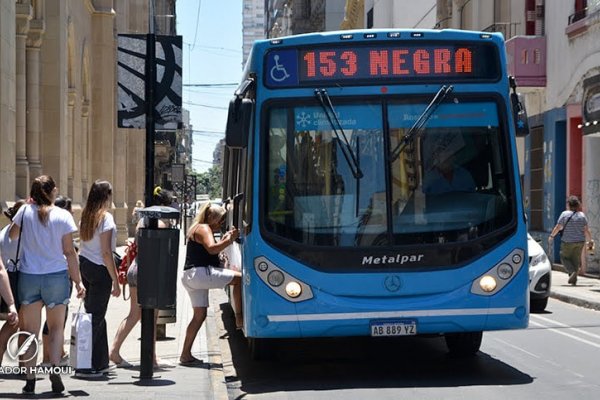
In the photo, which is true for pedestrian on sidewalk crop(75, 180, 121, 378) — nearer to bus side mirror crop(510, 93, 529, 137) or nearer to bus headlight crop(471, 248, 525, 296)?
bus headlight crop(471, 248, 525, 296)

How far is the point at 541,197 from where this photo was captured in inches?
1169

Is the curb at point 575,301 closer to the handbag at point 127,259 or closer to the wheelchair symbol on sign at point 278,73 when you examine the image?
the handbag at point 127,259

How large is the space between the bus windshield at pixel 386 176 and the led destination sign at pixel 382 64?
10.2 inches

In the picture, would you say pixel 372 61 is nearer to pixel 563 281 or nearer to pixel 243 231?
pixel 243 231

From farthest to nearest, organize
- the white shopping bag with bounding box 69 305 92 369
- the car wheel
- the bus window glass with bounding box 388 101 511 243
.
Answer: the car wheel < the bus window glass with bounding box 388 101 511 243 < the white shopping bag with bounding box 69 305 92 369

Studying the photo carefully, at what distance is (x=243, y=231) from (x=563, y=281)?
14236 millimetres

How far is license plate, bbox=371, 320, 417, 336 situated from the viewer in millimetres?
10242

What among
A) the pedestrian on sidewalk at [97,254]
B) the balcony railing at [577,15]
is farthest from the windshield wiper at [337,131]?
the balcony railing at [577,15]

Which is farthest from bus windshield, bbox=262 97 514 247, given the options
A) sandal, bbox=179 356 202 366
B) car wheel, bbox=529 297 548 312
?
car wheel, bbox=529 297 548 312

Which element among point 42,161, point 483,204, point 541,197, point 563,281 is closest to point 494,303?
point 483,204

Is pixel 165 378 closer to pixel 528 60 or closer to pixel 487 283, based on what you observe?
pixel 487 283

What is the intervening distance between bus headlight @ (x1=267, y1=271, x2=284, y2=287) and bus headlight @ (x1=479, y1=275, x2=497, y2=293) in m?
1.87

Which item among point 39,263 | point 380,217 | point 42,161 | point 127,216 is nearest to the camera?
point 39,263

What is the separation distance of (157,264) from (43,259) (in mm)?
1165
